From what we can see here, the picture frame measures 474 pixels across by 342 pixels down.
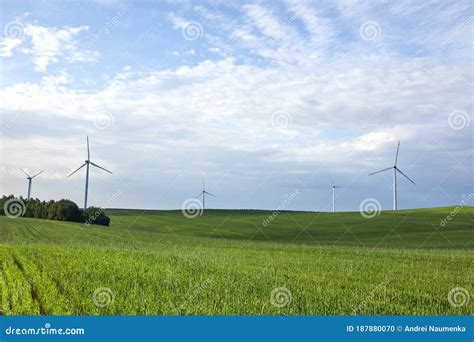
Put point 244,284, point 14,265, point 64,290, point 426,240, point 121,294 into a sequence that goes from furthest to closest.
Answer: point 426,240
point 14,265
point 244,284
point 64,290
point 121,294

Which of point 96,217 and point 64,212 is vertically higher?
point 64,212

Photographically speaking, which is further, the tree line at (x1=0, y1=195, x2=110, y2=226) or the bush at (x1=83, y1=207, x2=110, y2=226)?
the tree line at (x1=0, y1=195, x2=110, y2=226)

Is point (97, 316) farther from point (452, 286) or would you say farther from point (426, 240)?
point (426, 240)

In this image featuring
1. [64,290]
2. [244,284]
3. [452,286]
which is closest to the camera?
[64,290]

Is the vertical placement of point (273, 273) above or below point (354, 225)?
below

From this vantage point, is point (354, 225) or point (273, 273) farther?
point (354, 225)

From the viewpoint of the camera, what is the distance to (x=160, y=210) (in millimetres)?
166375

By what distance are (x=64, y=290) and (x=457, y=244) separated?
59.3 meters

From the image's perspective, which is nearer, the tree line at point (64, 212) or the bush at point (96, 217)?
the bush at point (96, 217)

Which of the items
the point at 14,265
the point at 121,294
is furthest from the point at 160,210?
the point at 121,294

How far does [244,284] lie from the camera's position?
16.5m

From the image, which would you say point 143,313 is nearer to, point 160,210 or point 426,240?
point 426,240

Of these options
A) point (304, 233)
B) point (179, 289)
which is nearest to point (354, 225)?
point (304, 233)

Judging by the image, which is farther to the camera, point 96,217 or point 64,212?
point 64,212
